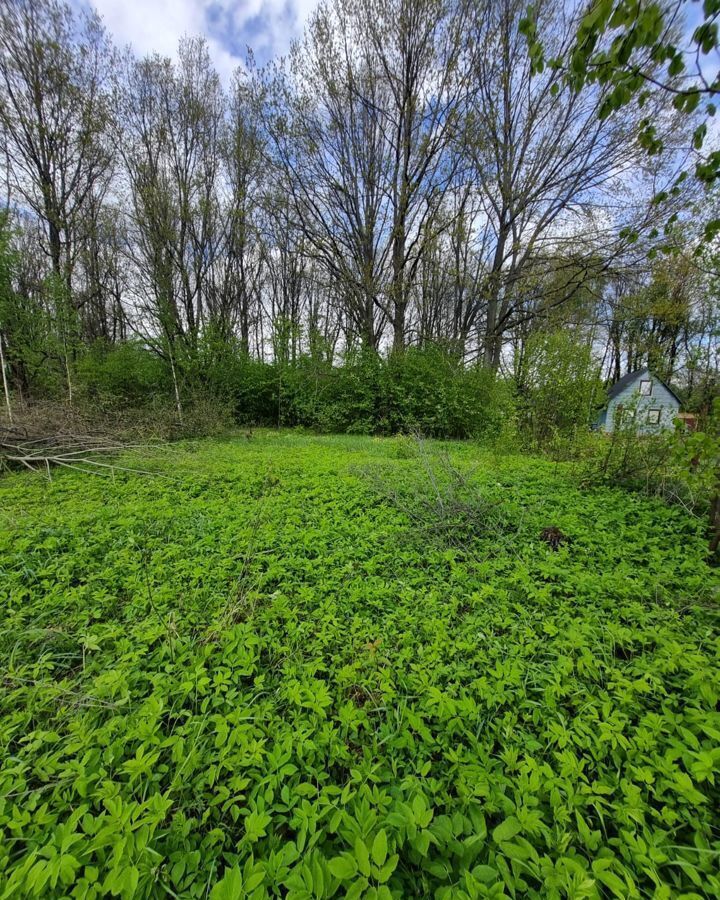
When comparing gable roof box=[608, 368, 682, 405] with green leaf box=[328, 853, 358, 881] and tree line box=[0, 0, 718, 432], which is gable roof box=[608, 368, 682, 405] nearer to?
tree line box=[0, 0, 718, 432]

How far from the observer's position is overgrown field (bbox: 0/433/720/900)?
3.17 feet

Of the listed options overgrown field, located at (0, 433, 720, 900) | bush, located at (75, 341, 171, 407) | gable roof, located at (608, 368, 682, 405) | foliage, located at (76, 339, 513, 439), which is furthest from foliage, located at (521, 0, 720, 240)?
gable roof, located at (608, 368, 682, 405)

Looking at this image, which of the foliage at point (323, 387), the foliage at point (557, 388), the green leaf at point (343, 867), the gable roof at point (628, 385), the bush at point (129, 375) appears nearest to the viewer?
the green leaf at point (343, 867)

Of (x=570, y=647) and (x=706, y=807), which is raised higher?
(x=570, y=647)

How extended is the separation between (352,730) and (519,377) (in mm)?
7505

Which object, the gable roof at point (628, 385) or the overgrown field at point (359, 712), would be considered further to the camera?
the gable roof at point (628, 385)

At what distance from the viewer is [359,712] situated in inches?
55.0

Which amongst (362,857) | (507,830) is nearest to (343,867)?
(362,857)

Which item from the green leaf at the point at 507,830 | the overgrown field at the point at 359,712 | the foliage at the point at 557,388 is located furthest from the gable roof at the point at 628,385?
the green leaf at the point at 507,830

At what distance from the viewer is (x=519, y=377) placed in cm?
747

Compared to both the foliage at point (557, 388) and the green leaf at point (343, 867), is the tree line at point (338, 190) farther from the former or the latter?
the green leaf at point (343, 867)

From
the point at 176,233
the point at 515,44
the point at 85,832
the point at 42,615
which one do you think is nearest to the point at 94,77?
the point at 176,233

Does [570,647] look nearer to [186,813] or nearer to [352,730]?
[352,730]

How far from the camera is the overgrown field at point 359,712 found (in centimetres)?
97
